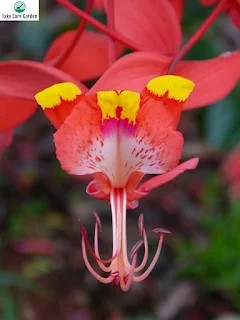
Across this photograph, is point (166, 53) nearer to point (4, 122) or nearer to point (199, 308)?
point (4, 122)

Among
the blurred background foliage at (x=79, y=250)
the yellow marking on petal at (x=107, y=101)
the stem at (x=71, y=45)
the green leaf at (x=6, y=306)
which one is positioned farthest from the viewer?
the blurred background foliage at (x=79, y=250)

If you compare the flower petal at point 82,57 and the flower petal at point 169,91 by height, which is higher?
the flower petal at point 82,57

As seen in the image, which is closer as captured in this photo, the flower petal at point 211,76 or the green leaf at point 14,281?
the flower petal at point 211,76

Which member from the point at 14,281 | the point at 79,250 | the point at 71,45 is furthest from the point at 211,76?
the point at 79,250

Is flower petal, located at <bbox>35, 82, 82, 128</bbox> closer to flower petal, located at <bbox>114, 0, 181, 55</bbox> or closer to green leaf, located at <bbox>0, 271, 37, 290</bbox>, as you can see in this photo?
flower petal, located at <bbox>114, 0, 181, 55</bbox>

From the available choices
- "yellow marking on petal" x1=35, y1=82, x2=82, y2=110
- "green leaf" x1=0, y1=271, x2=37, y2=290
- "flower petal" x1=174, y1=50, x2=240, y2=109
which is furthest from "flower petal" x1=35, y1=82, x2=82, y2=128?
"green leaf" x1=0, y1=271, x2=37, y2=290

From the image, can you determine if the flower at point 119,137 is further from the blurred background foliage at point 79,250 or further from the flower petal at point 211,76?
Answer: the blurred background foliage at point 79,250

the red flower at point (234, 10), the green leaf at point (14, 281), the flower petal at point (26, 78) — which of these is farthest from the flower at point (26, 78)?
the green leaf at point (14, 281)
